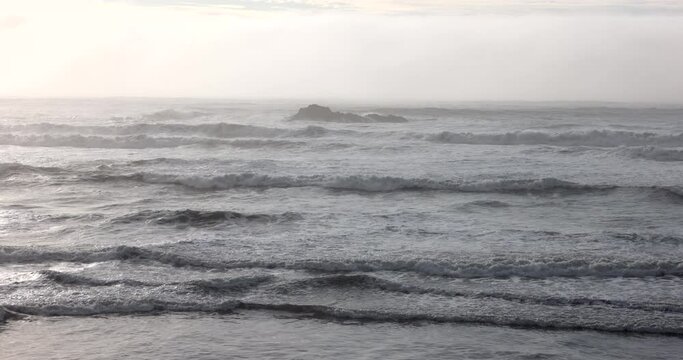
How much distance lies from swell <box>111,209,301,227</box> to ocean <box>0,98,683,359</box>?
0.27ft

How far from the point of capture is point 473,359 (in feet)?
28.7

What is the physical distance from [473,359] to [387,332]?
4.29 ft

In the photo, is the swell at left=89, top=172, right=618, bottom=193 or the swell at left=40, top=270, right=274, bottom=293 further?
the swell at left=89, top=172, right=618, bottom=193

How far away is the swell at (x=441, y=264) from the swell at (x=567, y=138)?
24750 millimetres

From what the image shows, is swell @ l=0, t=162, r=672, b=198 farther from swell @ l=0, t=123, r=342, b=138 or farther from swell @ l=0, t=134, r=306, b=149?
swell @ l=0, t=123, r=342, b=138

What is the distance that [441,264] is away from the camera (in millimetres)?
12562

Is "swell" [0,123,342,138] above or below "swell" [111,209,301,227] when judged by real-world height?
below

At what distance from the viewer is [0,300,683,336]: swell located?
9.73 metres

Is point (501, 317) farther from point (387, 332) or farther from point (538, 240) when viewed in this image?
point (538, 240)

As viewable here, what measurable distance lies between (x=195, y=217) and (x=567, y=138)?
24.5m

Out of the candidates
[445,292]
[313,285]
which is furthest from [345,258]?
[445,292]

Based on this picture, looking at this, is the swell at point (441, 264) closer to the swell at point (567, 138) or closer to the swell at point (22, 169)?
the swell at point (22, 169)

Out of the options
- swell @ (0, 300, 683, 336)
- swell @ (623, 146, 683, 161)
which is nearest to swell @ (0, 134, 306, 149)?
swell @ (623, 146, 683, 161)

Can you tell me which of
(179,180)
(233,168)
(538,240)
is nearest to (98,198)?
(179,180)
